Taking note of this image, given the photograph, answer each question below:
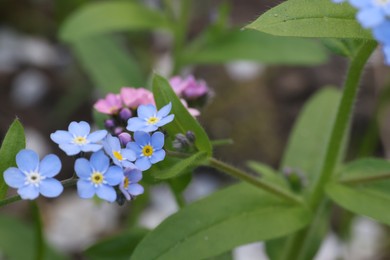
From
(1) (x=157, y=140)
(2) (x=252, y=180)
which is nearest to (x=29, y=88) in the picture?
(2) (x=252, y=180)

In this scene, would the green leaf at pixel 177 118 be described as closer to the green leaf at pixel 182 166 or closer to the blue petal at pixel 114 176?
the green leaf at pixel 182 166

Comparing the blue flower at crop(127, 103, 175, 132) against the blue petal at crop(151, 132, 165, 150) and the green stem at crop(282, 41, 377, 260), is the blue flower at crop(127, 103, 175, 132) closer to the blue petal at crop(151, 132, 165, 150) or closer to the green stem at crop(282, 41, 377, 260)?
the blue petal at crop(151, 132, 165, 150)

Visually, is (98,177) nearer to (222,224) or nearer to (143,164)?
(143,164)

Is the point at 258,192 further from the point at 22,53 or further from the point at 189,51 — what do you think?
the point at 22,53

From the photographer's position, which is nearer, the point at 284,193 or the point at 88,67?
the point at 284,193

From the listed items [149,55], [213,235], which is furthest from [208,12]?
[213,235]

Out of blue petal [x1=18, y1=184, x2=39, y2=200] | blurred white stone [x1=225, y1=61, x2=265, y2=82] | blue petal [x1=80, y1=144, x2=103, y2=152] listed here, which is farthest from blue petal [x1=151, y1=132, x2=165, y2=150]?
blurred white stone [x1=225, y1=61, x2=265, y2=82]
